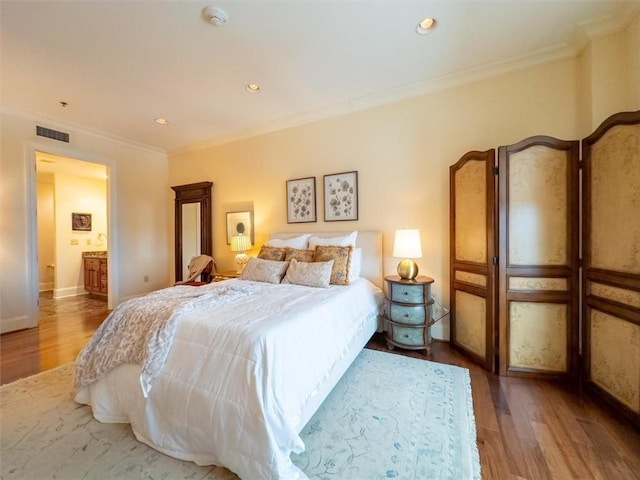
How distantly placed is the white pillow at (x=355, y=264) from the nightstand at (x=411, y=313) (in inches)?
16.0

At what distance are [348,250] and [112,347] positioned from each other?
6.86 feet

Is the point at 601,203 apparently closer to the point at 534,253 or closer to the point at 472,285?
the point at 534,253

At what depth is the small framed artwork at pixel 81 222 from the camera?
19.2 ft

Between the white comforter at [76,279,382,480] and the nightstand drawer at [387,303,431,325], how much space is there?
3.43 ft

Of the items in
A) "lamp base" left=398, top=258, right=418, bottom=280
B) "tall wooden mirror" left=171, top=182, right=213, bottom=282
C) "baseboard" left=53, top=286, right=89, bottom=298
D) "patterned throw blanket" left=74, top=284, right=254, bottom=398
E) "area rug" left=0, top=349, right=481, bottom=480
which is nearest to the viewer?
"area rug" left=0, top=349, right=481, bottom=480

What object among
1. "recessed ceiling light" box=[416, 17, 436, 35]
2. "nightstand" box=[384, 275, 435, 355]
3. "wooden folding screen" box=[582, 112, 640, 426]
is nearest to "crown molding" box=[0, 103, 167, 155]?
"recessed ceiling light" box=[416, 17, 436, 35]

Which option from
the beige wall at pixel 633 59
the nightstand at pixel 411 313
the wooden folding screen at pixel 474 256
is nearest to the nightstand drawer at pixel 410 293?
the nightstand at pixel 411 313

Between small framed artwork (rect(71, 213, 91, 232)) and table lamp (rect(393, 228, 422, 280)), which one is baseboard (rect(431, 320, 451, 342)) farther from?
small framed artwork (rect(71, 213, 91, 232))

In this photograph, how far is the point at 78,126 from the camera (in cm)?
388

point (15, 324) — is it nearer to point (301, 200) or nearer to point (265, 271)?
point (265, 271)

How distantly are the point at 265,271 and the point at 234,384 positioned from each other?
5.31 ft

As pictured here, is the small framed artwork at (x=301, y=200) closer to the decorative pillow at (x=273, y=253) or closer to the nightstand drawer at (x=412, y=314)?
the decorative pillow at (x=273, y=253)

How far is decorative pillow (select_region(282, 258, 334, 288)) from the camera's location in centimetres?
258

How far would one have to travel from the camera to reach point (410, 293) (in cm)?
256
